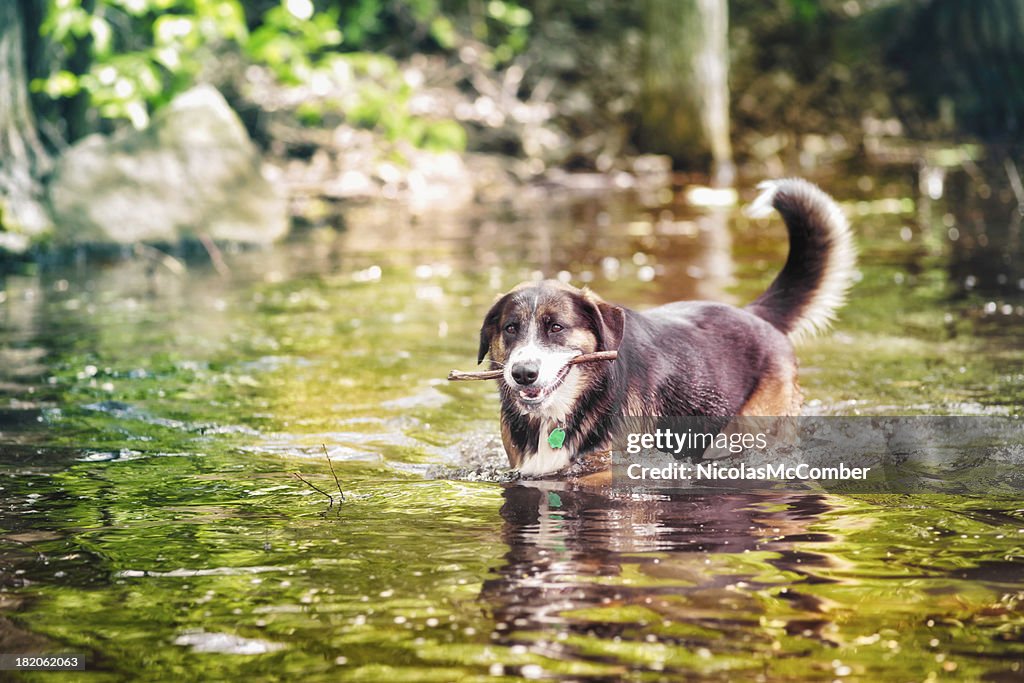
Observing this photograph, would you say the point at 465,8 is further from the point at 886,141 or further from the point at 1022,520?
the point at 1022,520

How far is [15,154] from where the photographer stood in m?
13.3

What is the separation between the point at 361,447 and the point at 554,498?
1.36 metres

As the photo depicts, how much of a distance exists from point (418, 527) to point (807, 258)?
2829 mm

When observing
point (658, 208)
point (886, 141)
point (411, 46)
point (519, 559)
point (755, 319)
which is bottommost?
point (519, 559)

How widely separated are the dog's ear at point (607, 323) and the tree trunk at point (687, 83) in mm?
13542

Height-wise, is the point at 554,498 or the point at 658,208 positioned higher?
the point at 658,208

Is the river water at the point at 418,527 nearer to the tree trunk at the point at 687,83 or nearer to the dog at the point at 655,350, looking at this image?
the dog at the point at 655,350

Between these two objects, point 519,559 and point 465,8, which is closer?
point 519,559

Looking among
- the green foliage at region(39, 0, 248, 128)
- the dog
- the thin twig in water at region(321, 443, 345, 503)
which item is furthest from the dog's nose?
the green foliage at region(39, 0, 248, 128)

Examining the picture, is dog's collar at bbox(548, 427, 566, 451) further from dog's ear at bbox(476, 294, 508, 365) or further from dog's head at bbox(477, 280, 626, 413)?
dog's ear at bbox(476, 294, 508, 365)

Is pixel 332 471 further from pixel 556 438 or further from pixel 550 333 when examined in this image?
pixel 550 333

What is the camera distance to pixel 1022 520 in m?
4.42

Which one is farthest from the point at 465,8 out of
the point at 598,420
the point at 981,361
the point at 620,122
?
the point at 598,420

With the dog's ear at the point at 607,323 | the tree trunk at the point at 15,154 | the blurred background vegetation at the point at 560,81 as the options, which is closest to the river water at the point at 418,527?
the dog's ear at the point at 607,323
